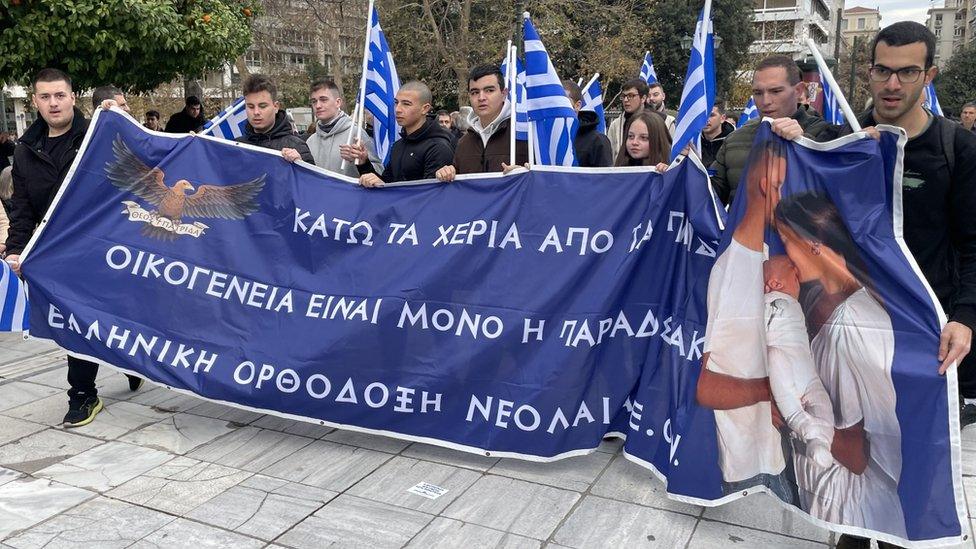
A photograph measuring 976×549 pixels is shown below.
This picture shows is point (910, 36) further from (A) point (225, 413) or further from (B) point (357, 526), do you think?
(A) point (225, 413)

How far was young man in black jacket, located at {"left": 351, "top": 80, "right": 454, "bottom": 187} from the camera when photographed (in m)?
4.84

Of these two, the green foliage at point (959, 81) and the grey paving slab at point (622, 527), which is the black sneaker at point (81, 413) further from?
the green foliage at point (959, 81)

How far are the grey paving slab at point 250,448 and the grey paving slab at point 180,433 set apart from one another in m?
0.08

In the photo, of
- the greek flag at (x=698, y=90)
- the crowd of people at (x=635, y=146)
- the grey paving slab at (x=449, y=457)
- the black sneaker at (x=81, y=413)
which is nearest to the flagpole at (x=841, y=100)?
the crowd of people at (x=635, y=146)

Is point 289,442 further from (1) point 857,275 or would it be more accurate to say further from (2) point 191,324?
(1) point 857,275

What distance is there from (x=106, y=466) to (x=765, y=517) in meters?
3.12

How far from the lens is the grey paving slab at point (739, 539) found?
3.18 meters

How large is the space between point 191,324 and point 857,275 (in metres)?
3.24

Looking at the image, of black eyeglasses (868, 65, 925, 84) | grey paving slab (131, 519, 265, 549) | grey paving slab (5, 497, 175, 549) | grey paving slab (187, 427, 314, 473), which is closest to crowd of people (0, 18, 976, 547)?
black eyeglasses (868, 65, 925, 84)

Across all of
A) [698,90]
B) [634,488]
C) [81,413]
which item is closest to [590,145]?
[698,90]

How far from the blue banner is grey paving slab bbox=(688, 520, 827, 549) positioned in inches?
6.1

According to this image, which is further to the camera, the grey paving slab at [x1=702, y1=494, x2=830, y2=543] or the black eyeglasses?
the grey paving slab at [x1=702, y1=494, x2=830, y2=543]

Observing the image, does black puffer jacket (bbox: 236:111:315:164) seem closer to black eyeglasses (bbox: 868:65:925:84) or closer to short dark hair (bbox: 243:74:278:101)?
short dark hair (bbox: 243:74:278:101)

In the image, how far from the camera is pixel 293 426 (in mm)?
4535
